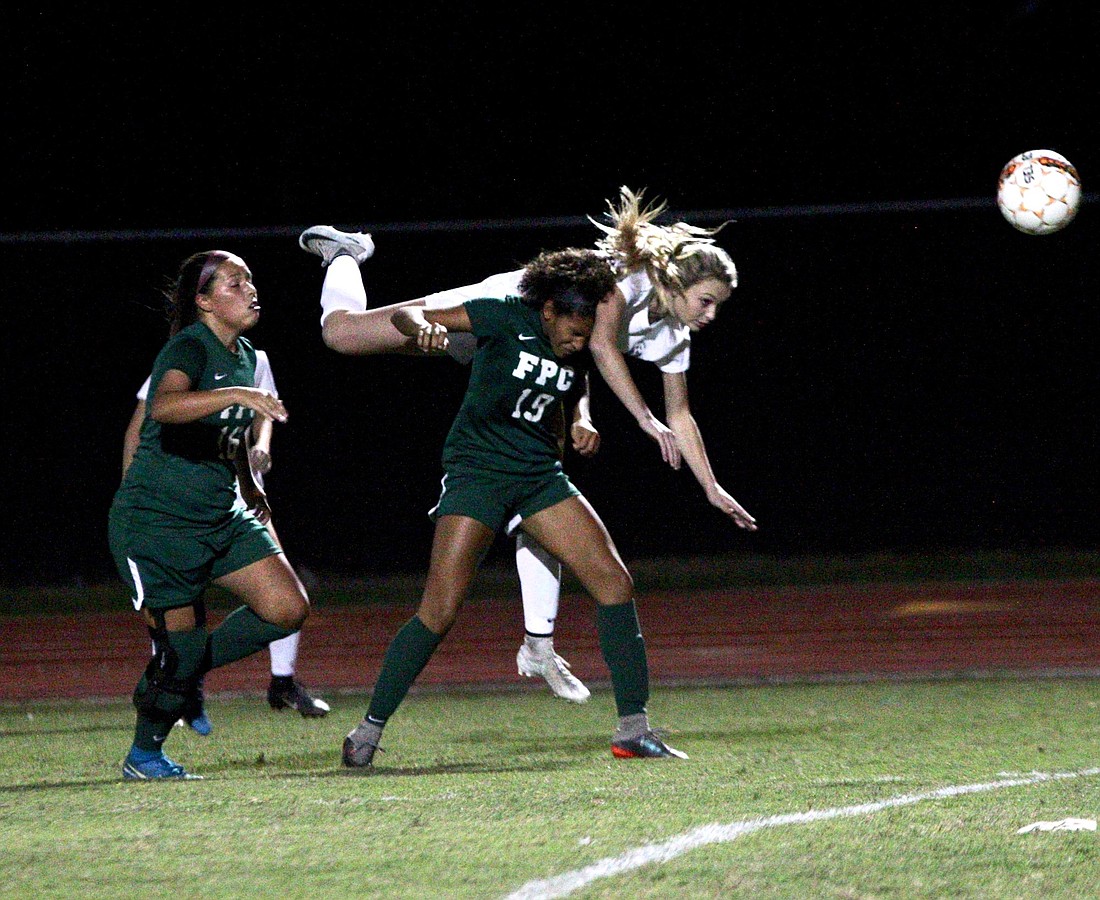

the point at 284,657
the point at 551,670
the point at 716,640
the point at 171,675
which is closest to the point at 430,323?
the point at 171,675

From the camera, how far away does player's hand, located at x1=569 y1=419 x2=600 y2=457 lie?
5824 millimetres

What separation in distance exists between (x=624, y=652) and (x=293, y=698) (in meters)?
2.06

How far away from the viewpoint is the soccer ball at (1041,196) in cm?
790

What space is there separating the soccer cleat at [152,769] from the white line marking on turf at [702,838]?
1.94 m

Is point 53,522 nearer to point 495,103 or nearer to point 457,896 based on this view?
point 495,103

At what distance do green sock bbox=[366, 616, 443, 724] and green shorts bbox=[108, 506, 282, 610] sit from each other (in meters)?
0.63

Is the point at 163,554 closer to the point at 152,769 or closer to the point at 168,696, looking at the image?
the point at 168,696

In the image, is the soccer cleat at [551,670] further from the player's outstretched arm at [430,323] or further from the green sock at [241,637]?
the player's outstretched arm at [430,323]

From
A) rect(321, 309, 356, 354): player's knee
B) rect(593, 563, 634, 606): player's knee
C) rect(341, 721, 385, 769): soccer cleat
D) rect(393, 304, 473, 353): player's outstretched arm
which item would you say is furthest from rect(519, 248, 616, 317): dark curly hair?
rect(341, 721, 385, 769): soccer cleat

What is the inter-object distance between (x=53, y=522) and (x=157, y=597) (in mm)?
7241

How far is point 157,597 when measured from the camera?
17.6 feet

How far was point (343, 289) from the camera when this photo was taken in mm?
6172

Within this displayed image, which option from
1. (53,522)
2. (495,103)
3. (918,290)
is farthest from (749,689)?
(495,103)

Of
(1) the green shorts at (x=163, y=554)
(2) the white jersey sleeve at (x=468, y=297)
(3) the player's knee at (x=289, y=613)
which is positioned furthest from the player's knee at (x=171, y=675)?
(2) the white jersey sleeve at (x=468, y=297)
